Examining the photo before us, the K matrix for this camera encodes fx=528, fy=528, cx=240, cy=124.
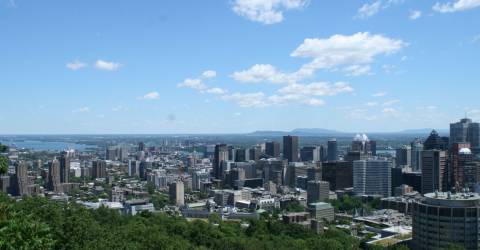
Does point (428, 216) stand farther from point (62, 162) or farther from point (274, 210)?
point (62, 162)

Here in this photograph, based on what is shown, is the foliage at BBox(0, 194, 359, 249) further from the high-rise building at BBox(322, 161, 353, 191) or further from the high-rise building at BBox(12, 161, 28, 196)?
the high-rise building at BBox(322, 161, 353, 191)

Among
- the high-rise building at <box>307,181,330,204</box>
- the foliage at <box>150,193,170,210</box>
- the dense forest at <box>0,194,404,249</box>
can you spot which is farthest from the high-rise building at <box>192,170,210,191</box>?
the dense forest at <box>0,194,404,249</box>

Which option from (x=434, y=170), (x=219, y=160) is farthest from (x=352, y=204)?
(x=219, y=160)

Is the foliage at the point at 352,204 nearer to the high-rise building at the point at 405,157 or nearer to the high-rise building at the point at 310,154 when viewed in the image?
the high-rise building at the point at 405,157

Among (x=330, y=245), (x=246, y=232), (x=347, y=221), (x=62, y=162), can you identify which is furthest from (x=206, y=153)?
(x=330, y=245)

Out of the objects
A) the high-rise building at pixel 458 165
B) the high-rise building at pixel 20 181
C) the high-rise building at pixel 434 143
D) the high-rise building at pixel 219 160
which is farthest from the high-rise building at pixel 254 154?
the high-rise building at pixel 20 181

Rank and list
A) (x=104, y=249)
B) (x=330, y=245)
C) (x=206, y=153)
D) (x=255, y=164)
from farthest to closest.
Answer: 1. (x=206, y=153)
2. (x=255, y=164)
3. (x=330, y=245)
4. (x=104, y=249)

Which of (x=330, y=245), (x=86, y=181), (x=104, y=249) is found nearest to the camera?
(x=104, y=249)

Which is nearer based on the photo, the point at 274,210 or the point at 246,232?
the point at 246,232
